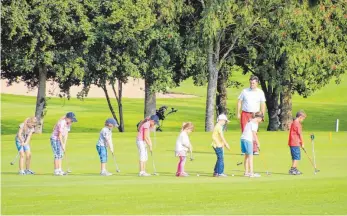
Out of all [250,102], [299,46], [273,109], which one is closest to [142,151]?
[250,102]

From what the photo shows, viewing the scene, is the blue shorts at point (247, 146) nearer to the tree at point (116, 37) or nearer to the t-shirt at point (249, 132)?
the t-shirt at point (249, 132)

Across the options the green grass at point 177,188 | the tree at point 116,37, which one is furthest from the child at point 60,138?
the tree at point 116,37

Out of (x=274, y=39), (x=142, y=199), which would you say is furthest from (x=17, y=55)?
(x=142, y=199)

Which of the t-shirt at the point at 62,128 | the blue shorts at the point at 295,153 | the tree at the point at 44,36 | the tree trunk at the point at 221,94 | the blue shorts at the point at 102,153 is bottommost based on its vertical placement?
the blue shorts at the point at 102,153

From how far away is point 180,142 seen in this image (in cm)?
2778

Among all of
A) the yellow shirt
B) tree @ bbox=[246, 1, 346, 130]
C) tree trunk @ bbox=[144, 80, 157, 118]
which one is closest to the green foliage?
tree trunk @ bbox=[144, 80, 157, 118]

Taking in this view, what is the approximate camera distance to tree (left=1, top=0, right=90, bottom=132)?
53.0 metres

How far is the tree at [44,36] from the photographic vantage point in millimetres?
53031

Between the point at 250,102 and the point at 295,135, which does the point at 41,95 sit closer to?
the point at 250,102

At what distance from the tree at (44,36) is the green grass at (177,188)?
18319 millimetres

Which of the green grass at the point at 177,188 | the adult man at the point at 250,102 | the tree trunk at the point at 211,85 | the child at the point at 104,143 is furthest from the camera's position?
the tree trunk at the point at 211,85

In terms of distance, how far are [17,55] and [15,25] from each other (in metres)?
3.17

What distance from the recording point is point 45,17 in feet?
175

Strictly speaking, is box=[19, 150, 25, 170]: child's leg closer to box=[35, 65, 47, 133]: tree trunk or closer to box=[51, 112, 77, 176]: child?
box=[51, 112, 77, 176]: child
